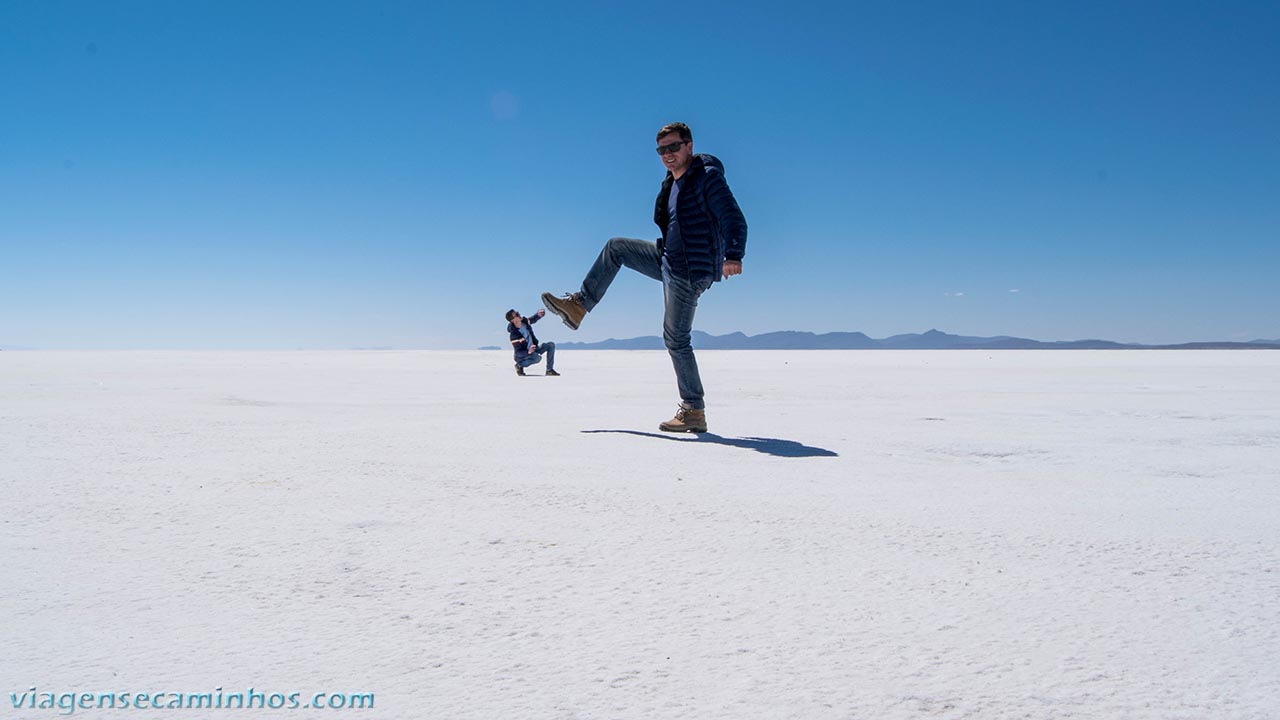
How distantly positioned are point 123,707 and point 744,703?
35.8 inches

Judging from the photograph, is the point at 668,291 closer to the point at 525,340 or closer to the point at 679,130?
the point at 679,130

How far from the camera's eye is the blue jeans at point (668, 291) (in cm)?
449

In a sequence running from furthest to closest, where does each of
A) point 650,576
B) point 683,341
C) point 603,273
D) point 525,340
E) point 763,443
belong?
point 525,340, point 603,273, point 683,341, point 763,443, point 650,576

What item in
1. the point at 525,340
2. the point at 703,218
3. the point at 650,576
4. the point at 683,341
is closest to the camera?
the point at 650,576

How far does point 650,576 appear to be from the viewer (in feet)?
5.55

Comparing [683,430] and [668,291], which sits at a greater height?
[668,291]

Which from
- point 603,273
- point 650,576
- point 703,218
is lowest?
point 650,576

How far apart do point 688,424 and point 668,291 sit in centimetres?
80

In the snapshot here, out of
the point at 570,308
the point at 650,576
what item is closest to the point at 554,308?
the point at 570,308

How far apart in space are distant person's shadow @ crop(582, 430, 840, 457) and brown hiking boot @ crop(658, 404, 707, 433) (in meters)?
0.05

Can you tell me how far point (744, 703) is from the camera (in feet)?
3.68

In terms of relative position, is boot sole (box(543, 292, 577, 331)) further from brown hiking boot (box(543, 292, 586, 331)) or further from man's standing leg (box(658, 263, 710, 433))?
man's standing leg (box(658, 263, 710, 433))

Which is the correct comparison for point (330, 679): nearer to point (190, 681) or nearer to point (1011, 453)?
point (190, 681)

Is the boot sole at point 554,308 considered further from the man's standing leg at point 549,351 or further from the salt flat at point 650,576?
the man's standing leg at point 549,351
